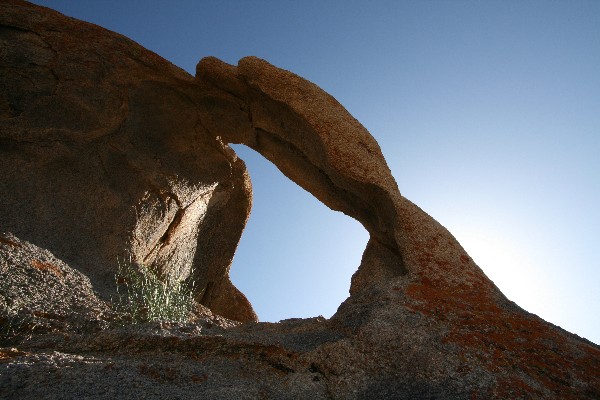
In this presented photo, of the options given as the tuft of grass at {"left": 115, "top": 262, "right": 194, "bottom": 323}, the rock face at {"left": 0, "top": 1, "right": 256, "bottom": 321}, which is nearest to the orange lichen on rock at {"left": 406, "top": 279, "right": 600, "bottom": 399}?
the tuft of grass at {"left": 115, "top": 262, "right": 194, "bottom": 323}

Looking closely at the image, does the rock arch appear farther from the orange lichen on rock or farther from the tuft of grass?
the tuft of grass

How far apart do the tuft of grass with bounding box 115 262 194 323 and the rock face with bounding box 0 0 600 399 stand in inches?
7.0

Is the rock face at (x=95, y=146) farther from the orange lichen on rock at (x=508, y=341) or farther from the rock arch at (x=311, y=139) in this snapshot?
the orange lichen on rock at (x=508, y=341)

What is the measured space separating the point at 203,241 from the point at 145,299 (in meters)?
2.70

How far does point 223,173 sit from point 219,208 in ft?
2.12

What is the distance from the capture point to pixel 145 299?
466 cm

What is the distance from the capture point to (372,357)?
3.00m

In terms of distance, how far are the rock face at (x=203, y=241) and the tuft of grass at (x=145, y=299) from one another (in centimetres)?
18

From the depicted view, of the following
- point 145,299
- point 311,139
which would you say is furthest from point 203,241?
point 311,139

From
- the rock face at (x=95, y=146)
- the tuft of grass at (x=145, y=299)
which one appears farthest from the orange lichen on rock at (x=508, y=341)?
the rock face at (x=95, y=146)

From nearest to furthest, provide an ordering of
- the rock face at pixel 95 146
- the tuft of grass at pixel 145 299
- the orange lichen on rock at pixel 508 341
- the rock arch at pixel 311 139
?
the orange lichen on rock at pixel 508 341 → the tuft of grass at pixel 145 299 → the rock arch at pixel 311 139 → the rock face at pixel 95 146

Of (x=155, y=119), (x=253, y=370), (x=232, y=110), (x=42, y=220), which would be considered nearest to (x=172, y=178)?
(x=155, y=119)

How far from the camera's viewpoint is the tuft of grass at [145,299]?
172 inches

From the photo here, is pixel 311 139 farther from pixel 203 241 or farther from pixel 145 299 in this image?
pixel 203 241
